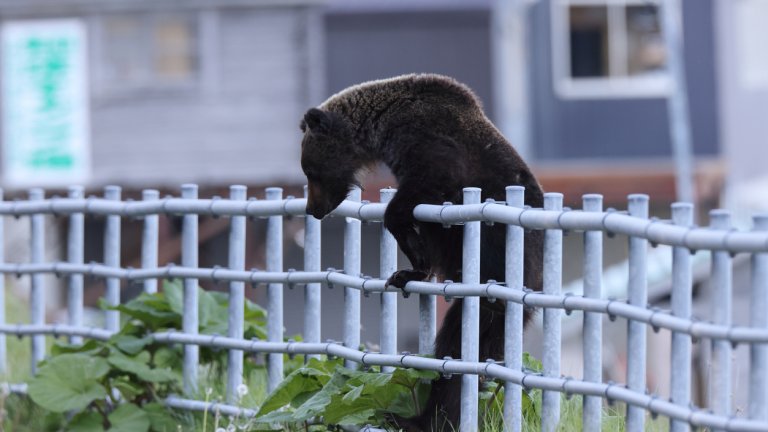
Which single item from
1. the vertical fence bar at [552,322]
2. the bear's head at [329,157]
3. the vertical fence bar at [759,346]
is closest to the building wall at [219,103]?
the bear's head at [329,157]

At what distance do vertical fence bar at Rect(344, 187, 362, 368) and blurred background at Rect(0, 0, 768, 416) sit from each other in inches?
612

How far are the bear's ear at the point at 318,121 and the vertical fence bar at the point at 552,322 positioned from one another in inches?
53.2

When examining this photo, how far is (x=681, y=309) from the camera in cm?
390

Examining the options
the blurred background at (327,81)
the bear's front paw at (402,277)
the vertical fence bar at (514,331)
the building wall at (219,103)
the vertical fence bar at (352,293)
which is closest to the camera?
the vertical fence bar at (514,331)

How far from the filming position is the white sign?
22.0 meters

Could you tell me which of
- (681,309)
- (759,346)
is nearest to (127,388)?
(681,309)

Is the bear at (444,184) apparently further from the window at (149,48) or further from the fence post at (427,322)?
the window at (149,48)

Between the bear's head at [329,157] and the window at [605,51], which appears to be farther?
the window at [605,51]

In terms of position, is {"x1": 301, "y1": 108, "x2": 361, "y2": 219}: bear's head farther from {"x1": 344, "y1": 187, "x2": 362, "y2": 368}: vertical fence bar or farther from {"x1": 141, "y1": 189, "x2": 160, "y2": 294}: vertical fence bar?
{"x1": 141, "y1": 189, "x2": 160, "y2": 294}: vertical fence bar

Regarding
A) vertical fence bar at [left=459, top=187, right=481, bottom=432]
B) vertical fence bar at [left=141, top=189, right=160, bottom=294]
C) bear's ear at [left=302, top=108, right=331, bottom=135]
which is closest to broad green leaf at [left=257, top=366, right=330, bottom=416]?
vertical fence bar at [left=459, top=187, right=481, bottom=432]

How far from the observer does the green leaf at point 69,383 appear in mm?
5855

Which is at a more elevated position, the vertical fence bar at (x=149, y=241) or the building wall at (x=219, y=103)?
the building wall at (x=219, y=103)

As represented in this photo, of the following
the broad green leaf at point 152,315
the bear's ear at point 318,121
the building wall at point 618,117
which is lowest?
the broad green leaf at point 152,315

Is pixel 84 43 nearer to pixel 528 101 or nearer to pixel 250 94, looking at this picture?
pixel 250 94
